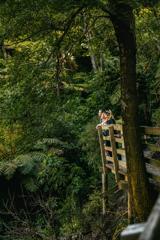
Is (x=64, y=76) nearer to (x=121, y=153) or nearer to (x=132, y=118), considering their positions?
(x=121, y=153)

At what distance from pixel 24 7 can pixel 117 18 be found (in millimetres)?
1655

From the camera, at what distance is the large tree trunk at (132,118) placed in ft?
27.7

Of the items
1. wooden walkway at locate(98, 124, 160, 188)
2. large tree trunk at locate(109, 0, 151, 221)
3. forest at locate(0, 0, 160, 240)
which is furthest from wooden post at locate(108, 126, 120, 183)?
large tree trunk at locate(109, 0, 151, 221)

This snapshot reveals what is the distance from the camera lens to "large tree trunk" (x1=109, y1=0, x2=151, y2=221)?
8.45 meters

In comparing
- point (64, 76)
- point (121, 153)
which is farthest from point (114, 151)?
point (64, 76)

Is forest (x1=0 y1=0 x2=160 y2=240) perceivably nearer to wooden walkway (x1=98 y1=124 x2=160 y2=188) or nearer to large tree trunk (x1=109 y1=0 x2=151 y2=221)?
large tree trunk (x1=109 y1=0 x2=151 y2=221)

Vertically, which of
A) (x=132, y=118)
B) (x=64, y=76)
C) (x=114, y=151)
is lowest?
(x=114, y=151)

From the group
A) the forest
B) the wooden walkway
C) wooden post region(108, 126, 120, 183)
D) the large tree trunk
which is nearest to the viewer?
the forest

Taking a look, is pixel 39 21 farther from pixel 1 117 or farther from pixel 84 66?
pixel 84 66

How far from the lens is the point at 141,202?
883 cm

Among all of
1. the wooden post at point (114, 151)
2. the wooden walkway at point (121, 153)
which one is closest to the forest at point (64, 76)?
the wooden walkway at point (121, 153)

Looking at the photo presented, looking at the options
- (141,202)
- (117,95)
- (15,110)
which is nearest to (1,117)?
(15,110)

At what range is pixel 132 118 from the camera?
864 cm

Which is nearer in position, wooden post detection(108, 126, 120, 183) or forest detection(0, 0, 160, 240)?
forest detection(0, 0, 160, 240)
